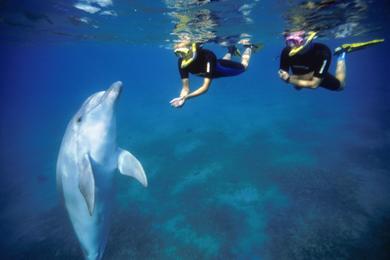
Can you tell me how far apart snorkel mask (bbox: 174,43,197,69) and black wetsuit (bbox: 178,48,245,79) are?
0.10 meters

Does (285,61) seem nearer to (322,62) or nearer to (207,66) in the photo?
(322,62)

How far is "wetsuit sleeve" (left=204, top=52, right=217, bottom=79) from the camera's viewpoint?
6355mm

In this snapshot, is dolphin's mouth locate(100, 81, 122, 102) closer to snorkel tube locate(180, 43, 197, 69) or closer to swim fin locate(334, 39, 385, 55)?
snorkel tube locate(180, 43, 197, 69)

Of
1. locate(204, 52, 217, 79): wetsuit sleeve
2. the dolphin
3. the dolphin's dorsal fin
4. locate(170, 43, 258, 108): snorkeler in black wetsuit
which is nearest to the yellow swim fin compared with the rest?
locate(170, 43, 258, 108): snorkeler in black wetsuit

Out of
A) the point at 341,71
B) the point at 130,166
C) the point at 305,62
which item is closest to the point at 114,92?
the point at 130,166

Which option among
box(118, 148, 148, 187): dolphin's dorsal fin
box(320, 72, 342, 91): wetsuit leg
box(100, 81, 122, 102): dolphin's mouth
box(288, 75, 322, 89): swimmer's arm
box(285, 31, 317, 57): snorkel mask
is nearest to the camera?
box(100, 81, 122, 102): dolphin's mouth

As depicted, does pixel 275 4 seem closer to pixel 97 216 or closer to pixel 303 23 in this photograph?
pixel 303 23

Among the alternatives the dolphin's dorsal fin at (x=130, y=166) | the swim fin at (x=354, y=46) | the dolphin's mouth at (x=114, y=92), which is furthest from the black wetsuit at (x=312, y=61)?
the dolphin's dorsal fin at (x=130, y=166)

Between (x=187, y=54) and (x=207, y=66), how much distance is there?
584mm

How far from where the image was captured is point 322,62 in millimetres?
6000

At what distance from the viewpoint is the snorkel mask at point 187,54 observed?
20.4 feet

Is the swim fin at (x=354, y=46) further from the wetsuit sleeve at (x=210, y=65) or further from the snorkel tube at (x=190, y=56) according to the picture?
the snorkel tube at (x=190, y=56)

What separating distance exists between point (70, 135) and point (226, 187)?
25.6 ft

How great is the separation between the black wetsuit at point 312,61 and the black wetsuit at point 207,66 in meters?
1.43
